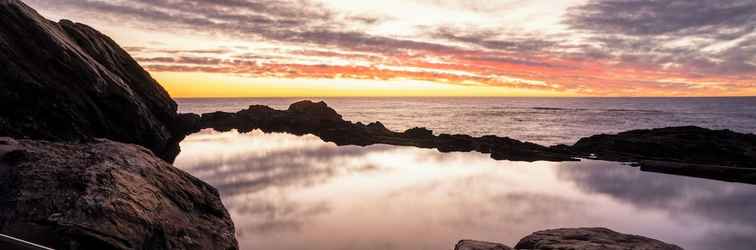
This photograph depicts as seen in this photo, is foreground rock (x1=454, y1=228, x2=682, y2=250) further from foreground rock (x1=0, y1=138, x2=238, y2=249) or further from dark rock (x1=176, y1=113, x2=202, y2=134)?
dark rock (x1=176, y1=113, x2=202, y2=134)

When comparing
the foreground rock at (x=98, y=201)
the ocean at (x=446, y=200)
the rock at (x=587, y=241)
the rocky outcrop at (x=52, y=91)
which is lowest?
the ocean at (x=446, y=200)

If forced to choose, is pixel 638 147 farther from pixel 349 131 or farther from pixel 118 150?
pixel 118 150

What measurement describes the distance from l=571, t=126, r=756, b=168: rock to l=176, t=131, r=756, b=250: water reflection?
3543 millimetres

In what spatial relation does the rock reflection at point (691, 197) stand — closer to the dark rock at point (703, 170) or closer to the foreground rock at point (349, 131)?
the dark rock at point (703, 170)

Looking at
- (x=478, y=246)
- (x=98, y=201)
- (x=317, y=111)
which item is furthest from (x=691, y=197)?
(x=317, y=111)

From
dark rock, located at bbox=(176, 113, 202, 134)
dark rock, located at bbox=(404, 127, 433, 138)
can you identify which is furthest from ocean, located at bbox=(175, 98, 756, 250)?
dark rock, located at bbox=(176, 113, 202, 134)

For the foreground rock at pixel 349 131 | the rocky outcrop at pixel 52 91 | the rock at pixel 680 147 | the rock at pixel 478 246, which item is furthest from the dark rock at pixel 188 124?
the rock at pixel 478 246

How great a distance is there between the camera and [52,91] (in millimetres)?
20703

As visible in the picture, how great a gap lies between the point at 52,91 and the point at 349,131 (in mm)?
26948

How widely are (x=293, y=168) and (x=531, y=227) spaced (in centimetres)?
1602

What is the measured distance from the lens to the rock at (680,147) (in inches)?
1104

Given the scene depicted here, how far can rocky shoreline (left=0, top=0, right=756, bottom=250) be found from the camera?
6.80 meters

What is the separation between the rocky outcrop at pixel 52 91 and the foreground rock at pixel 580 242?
1974 cm

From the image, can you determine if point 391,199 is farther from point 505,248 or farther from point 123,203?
point 123,203
